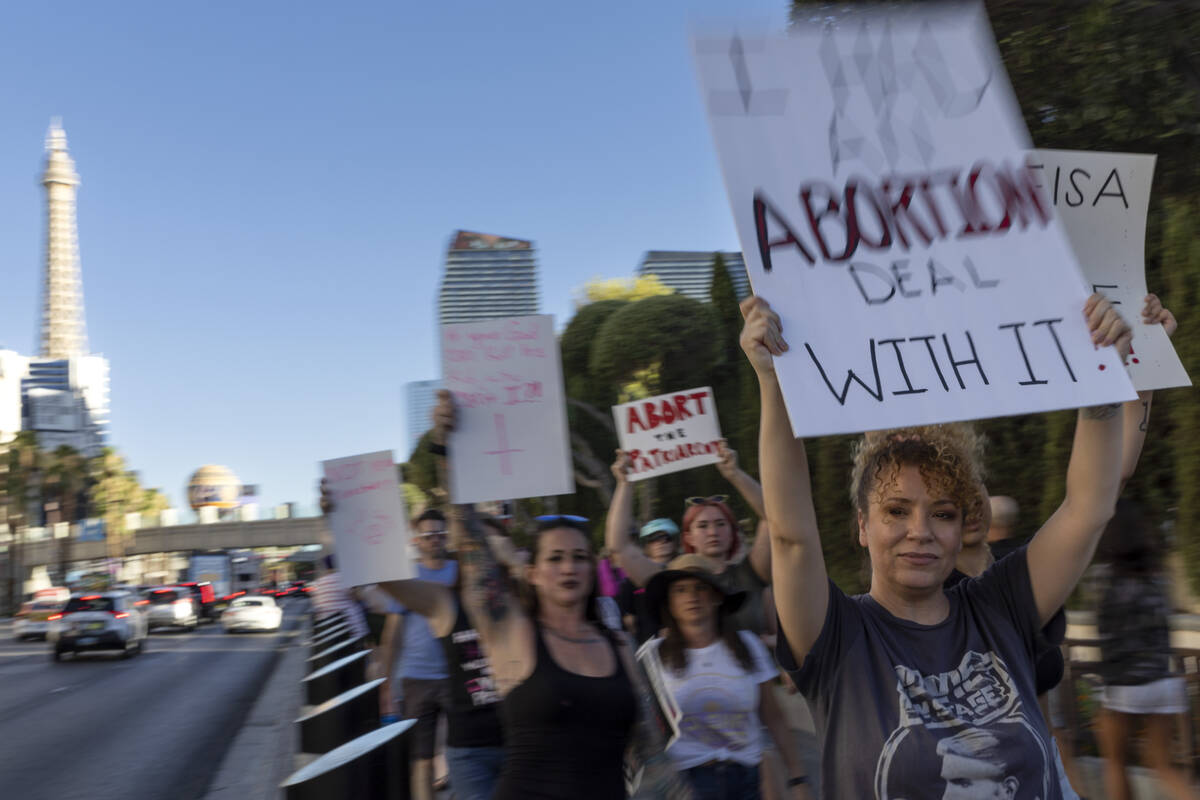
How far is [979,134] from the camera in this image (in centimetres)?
266

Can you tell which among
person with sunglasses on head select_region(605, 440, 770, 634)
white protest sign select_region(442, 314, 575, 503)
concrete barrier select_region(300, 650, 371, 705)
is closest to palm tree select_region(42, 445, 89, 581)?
concrete barrier select_region(300, 650, 371, 705)

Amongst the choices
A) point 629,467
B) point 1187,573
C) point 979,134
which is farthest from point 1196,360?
point 979,134

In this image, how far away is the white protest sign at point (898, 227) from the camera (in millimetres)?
2318

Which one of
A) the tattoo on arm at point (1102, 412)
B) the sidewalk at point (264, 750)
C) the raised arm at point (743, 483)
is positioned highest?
the raised arm at point (743, 483)

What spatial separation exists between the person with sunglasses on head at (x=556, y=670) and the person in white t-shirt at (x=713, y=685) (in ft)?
1.88

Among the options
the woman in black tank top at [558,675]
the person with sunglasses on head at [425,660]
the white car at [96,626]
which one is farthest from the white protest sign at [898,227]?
the white car at [96,626]

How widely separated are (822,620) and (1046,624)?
507 millimetres

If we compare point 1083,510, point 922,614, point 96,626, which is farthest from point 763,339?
point 96,626

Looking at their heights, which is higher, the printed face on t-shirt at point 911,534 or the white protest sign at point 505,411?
the white protest sign at point 505,411

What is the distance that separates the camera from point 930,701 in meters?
2.30

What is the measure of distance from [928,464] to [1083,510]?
1.09 ft

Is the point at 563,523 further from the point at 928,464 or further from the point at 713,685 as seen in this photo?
the point at 928,464

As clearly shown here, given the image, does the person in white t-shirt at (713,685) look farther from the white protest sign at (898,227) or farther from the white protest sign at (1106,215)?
the white protest sign at (898,227)

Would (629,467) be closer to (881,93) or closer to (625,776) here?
(625,776)
